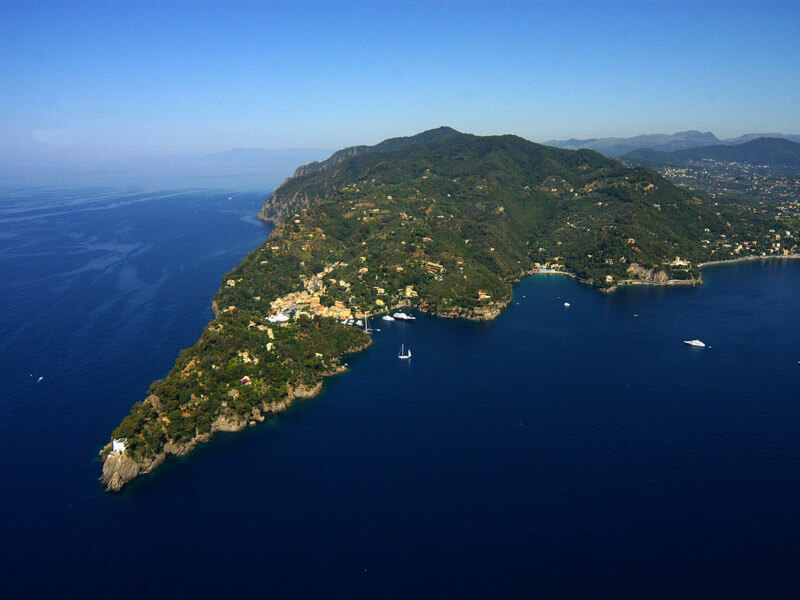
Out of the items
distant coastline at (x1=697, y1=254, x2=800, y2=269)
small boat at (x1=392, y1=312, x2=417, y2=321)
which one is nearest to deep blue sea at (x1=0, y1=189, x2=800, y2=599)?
small boat at (x1=392, y1=312, x2=417, y2=321)

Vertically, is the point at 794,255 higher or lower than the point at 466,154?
lower

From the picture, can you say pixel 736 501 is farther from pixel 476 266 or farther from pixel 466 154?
pixel 466 154

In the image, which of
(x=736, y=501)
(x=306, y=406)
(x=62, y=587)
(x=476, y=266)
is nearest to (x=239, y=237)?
(x=476, y=266)

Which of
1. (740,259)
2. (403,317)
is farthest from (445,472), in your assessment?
(740,259)

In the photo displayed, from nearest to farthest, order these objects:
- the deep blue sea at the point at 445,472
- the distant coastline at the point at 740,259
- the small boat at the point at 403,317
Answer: the deep blue sea at the point at 445,472
the small boat at the point at 403,317
the distant coastline at the point at 740,259

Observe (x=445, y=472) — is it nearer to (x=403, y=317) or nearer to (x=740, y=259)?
(x=403, y=317)

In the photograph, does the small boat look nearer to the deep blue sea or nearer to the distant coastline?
the deep blue sea

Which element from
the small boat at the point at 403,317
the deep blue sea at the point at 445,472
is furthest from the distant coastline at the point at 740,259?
the small boat at the point at 403,317

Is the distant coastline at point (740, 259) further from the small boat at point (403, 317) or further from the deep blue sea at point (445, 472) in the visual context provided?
the small boat at point (403, 317)
